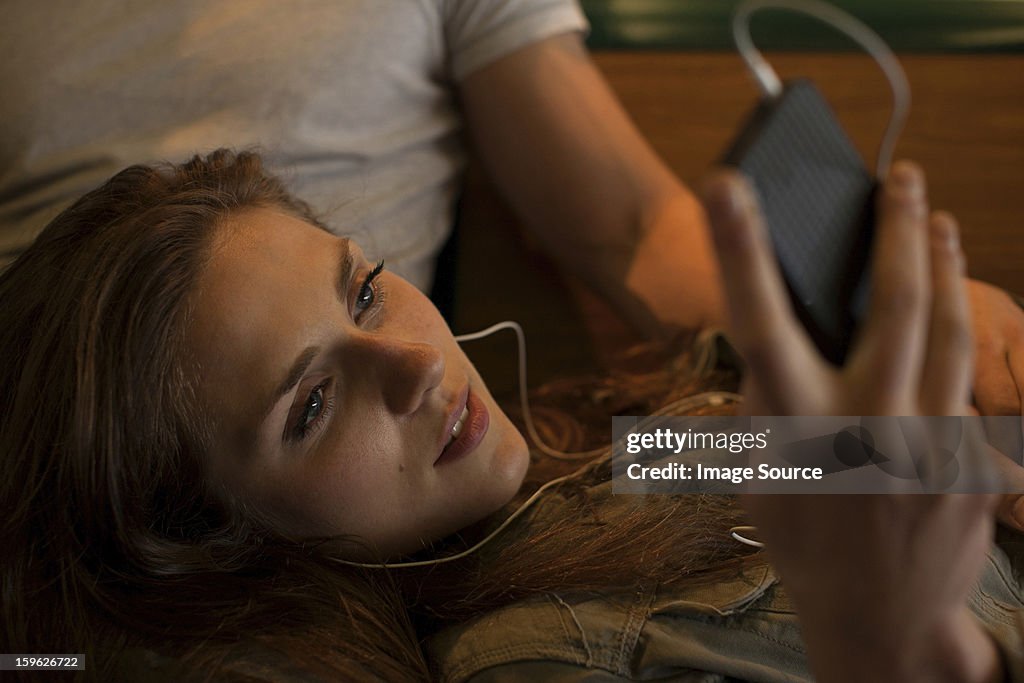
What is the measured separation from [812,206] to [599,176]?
0.56m

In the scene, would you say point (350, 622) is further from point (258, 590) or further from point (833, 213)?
point (833, 213)

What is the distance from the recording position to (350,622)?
73 centimetres

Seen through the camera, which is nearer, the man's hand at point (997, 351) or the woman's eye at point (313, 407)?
the woman's eye at point (313, 407)

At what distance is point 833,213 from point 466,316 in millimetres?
712

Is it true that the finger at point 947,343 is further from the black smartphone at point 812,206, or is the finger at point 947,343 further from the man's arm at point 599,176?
the man's arm at point 599,176

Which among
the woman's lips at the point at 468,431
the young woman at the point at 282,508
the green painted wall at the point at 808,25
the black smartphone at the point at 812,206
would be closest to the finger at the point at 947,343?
the black smartphone at the point at 812,206

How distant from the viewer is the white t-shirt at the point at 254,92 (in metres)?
1.06

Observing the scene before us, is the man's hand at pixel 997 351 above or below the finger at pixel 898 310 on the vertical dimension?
below

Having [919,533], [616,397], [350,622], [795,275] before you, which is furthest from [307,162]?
[919,533]

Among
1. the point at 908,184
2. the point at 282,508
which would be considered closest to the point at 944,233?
the point at 908,184

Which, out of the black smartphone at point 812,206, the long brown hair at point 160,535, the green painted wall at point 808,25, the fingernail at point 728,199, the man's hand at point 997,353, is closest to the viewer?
the fingernail at point 728,199

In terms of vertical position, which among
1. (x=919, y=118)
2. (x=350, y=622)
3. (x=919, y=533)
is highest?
(x=919, y=533)

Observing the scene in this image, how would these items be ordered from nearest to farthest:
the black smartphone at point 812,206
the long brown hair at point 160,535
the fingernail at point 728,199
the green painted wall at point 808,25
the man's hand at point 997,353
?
the fingernail at point 728,199 → the black smartphone at point 812,206 → the long brown hair at point 160,535 → the man's hand at point 997,353 → the green painted wall at point 808,25

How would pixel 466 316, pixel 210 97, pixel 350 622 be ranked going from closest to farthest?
pixel 350 622
pixel 210 97
pixel 466 316
